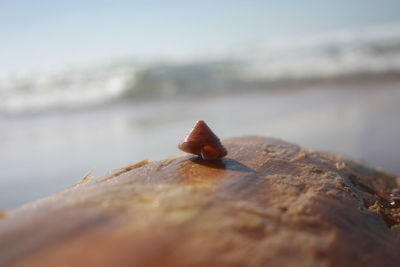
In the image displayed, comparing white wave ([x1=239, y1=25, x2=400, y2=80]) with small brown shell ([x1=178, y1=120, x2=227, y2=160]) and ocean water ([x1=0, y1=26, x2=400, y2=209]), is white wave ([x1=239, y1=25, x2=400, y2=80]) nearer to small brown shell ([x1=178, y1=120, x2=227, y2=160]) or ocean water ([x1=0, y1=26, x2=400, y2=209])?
ocean water ([x1=0, y1=26, x2=400, y2=209])

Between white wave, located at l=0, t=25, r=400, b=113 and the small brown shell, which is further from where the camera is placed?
white wave, located at l=0, t=25, r=400, b=113

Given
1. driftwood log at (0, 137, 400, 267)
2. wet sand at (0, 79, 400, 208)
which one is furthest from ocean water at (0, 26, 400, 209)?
driftwood log at (0, 137, 400, 267)

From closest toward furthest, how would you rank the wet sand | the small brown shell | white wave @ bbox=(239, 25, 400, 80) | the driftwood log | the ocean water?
the driftwood log
the small brown shell
the wet sand
the ocean water
white wave @ bbox=(239, 25, 400, 80)

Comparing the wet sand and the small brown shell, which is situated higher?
the small brown shell

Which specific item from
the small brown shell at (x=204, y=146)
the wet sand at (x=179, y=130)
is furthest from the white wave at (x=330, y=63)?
the small brown shell at (x=204, y=146)

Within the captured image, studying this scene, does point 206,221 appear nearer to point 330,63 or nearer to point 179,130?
point 179,130

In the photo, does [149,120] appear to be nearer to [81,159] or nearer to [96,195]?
[81,159]

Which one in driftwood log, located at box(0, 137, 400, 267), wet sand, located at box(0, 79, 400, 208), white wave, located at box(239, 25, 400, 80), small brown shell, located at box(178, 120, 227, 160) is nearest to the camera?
driftwood log, located at box(0, 137, 400, 267)

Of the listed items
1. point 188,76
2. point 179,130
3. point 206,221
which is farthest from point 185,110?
point 206,221
